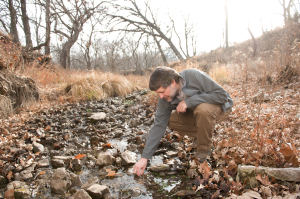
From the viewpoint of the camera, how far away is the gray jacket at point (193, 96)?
6.86 ft

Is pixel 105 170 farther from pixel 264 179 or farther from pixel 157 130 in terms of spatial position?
pixel 264 179

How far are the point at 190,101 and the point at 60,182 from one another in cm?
164

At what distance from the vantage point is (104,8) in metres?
9.12

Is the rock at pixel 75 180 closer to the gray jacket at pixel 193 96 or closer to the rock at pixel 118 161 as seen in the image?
the rock at pixel 118 161

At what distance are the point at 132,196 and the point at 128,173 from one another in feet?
1.35

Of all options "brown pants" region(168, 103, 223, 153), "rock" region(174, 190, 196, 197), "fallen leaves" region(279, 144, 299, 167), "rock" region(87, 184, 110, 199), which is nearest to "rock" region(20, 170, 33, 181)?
"rock" region(87, 184, 110, 199)

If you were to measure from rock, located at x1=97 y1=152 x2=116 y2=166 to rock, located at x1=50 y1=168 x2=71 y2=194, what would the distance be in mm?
420

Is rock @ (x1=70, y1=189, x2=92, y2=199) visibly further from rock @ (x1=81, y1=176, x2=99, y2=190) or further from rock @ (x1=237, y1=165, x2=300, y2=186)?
rock @ (x1=237, y1=165, x2=300, y2=186)

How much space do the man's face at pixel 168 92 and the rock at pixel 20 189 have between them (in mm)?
1626

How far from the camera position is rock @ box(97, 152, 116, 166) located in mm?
2299

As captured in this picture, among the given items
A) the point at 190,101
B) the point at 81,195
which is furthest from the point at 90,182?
the point at 190,101

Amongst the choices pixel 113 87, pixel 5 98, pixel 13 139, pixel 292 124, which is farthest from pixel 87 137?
pixel 113 87

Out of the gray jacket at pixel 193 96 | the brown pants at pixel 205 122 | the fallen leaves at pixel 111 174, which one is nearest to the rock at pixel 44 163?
the fallen leaves at pixel 111 174

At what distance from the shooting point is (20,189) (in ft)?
5.78
